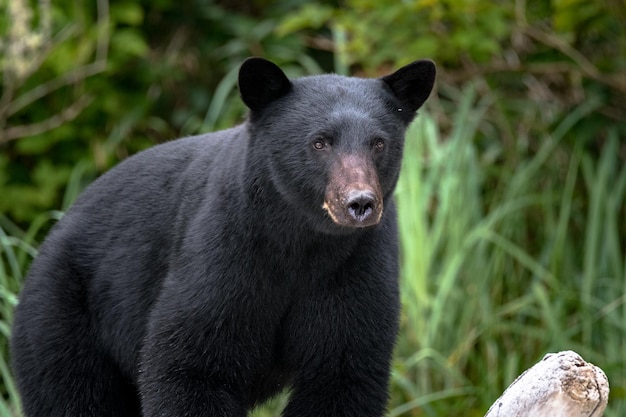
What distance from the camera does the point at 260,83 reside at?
3.68 m

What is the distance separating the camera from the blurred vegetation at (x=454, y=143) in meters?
6.01

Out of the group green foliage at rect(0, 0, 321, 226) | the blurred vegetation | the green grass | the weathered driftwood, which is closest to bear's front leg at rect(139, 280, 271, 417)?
the weathered driftwood

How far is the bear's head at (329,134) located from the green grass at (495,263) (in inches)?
81.9

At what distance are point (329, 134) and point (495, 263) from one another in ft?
10.1

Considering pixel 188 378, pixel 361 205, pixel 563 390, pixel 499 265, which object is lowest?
pixel 499 265

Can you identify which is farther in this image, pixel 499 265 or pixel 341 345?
pixel 499 265

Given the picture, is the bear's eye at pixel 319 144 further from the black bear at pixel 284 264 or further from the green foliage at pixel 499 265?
the green foliage at pixel 499 265

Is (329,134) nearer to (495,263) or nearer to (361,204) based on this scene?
(361,204)

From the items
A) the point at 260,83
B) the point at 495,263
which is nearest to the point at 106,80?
the point at 495,263

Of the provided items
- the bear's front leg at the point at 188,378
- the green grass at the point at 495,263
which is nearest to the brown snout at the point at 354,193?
the bear's front leg at the point at 188,378

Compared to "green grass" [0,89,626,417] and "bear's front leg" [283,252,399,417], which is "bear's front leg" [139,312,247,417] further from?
"green grass" [0,89,626,417]

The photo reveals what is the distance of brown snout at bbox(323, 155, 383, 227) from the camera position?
3355 millimetres

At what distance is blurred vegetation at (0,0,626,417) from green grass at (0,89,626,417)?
1cm

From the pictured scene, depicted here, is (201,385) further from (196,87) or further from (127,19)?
(196,87)
